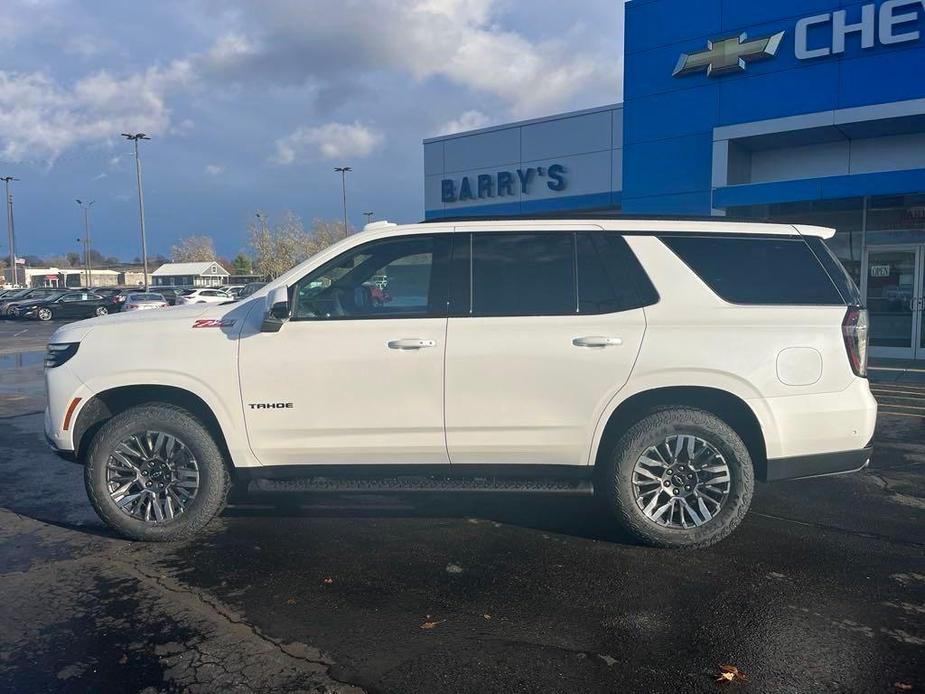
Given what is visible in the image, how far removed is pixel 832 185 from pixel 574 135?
8.06 meters

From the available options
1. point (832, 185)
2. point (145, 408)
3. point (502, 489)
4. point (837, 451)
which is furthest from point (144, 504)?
point (832, 185)

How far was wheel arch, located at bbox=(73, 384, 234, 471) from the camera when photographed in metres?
4.88

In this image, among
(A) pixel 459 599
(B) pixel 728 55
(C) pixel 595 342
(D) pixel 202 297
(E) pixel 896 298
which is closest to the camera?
(A) pixel 459 599

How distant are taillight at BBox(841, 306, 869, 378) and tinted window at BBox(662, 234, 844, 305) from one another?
131 mm

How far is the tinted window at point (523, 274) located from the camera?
475 cm

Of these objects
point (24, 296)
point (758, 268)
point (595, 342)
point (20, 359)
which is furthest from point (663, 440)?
point (24, 296)

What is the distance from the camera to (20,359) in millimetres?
17875

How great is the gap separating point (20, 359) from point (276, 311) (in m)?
16.2

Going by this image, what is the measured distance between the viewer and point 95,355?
15.8 ft

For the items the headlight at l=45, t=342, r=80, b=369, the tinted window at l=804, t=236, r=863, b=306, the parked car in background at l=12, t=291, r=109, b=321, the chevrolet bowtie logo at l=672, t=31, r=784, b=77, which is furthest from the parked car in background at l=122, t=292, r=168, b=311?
the tinted window at l=804, t=236, r=863, b=306

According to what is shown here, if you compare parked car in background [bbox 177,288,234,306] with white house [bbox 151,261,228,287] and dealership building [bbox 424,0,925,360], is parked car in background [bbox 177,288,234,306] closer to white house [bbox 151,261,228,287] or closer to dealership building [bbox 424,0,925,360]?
dealership building [bbox 424,0,925,360]

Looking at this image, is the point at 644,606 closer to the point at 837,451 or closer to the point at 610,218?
the point at 837,451

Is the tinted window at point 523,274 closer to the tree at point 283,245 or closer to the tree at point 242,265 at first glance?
the tree at point 283,245

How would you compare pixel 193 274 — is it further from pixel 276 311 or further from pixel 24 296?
pixel 276 311
